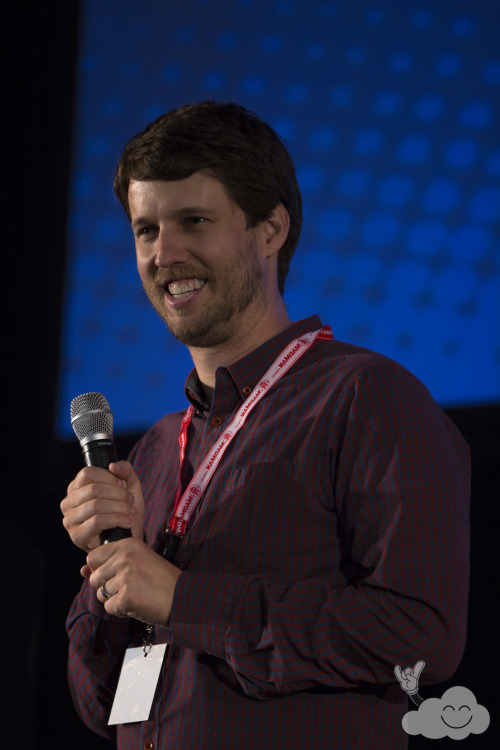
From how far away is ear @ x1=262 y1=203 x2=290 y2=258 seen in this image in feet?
6.28

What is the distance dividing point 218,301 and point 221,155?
1.08 feet

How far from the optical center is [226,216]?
5.88 ft

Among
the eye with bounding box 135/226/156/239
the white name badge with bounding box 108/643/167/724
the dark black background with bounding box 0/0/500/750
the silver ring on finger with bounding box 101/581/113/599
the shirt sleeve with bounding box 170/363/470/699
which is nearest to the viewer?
the shirt sleeve with bounding box 170/363/470/699

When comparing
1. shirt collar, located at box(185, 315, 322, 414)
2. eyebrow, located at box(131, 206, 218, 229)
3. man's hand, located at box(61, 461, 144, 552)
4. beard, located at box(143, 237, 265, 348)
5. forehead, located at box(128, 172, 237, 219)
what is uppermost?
forehead, located at box(128, 172, 237, 219)

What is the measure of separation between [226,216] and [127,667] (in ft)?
3.20

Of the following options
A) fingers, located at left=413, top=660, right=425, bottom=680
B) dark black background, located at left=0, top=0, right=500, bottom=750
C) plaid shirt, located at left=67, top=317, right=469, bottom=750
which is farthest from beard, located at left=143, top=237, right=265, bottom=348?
fingers, located at left=413, top=660, right=425, bottom=680

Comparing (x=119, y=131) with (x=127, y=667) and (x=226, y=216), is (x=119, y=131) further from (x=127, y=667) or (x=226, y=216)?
(x=127, y=667)

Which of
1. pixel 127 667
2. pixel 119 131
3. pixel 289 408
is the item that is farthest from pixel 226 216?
pixel 119 131

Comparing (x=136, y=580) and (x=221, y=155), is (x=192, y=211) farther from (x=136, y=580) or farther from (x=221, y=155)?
(x=136, y=580)

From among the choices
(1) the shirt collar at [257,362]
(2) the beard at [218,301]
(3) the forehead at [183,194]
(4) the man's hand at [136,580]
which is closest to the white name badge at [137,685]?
(4) the man's hand at [136,580]

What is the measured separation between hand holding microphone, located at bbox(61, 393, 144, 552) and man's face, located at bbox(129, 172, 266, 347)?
369mm

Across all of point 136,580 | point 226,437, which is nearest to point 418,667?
point 136,580

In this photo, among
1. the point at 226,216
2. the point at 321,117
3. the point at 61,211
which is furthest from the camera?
the point at 61,211

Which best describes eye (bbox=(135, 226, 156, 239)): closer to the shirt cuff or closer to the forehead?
the forehead
